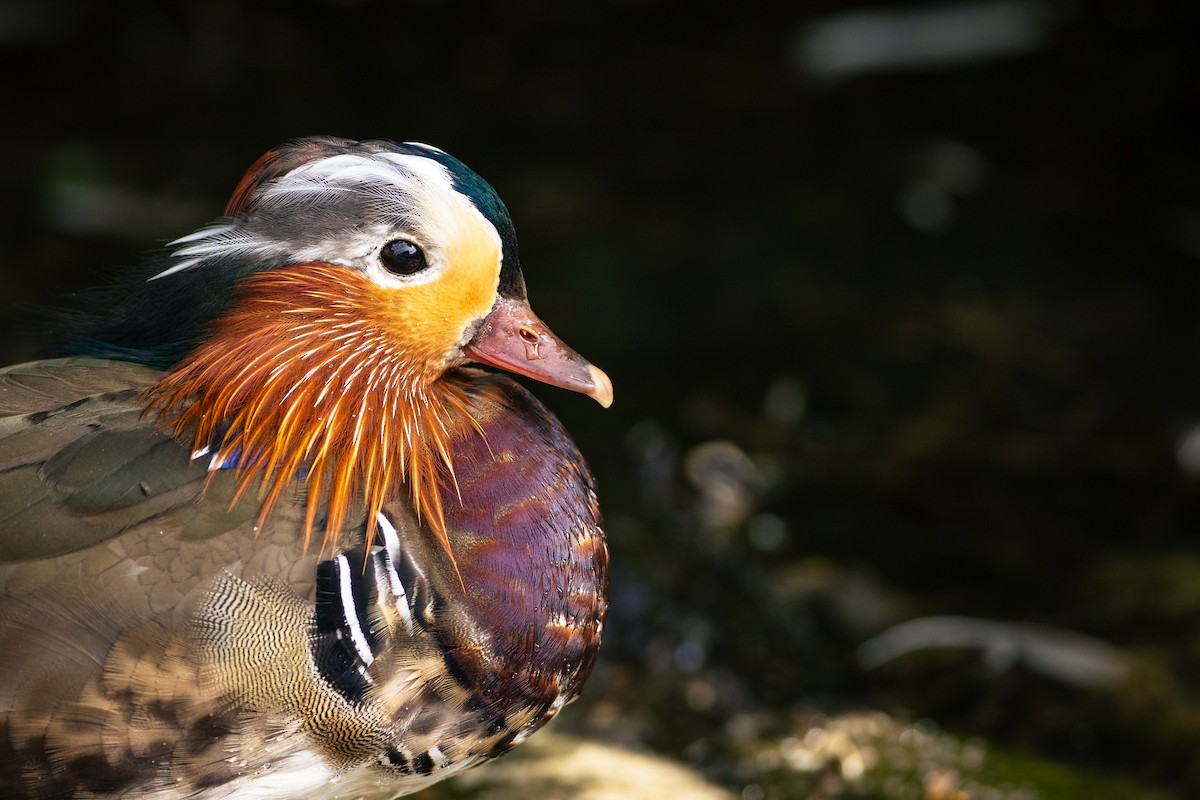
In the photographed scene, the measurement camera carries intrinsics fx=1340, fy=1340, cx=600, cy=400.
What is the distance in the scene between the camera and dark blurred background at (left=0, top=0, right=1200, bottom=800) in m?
4.26

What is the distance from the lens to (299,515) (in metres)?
2.39

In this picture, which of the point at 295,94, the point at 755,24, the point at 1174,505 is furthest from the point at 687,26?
the point at 1174,505

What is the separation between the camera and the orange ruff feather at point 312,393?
8.04 feet

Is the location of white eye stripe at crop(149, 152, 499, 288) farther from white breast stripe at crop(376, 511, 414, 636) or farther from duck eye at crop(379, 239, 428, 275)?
white breast stripe at crop(376, 511, 414, 636)

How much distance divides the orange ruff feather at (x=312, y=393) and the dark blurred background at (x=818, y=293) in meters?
0.33

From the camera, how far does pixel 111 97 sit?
8.05m

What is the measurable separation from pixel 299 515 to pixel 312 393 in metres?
0.25

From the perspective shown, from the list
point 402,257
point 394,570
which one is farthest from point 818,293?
point 394,570

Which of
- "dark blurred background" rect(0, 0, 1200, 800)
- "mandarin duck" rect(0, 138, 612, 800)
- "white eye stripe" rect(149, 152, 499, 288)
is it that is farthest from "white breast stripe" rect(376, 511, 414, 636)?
"dark blurred background" rect(0, 0, 1200, 800)

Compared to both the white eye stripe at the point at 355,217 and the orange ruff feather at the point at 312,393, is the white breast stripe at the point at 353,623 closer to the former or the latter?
the orange ruff feather at the point at 312,393

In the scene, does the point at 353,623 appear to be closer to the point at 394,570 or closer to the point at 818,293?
the point at 394,570

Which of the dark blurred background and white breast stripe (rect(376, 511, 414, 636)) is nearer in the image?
white breast stripe (rect(376, 511, 414, 636))

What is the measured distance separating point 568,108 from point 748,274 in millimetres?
2023

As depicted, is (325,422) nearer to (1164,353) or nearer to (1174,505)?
(1174,505)
